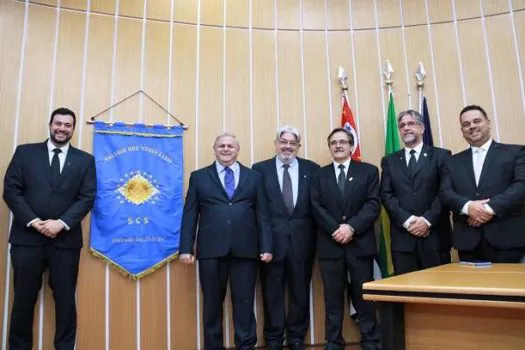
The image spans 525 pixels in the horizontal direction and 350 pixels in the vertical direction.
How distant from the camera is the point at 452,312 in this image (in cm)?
133

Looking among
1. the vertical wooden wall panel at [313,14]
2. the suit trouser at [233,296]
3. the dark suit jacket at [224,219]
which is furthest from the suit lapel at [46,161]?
the vertical wooden wall panel at [313,14]

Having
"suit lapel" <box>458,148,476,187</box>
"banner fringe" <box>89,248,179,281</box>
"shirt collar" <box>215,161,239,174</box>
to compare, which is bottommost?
"banner fringe" <box>89,248,179,281</box>

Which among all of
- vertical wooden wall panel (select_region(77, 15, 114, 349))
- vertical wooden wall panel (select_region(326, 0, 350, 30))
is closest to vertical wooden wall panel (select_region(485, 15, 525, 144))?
vertical wooden wall panel (select_region(326, 0, 350, 30))

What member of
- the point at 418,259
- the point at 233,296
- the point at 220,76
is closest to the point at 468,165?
the point at 418,259

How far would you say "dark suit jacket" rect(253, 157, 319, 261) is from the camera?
296cm

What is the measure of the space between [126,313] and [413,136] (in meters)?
2.54

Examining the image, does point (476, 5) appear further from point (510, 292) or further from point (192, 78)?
point (510, 292)

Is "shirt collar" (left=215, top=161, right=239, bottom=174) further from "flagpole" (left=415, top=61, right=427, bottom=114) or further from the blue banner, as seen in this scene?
"flagpole" (left=415, top=61, right=427, bottom=114)

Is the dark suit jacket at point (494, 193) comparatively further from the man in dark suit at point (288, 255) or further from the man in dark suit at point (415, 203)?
the man in dark suit at point (288, 255)

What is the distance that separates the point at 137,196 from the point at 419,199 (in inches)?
84.5

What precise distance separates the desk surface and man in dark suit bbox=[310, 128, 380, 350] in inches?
50.1

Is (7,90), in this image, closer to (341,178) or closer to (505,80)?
(341,178)

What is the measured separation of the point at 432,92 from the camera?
377cm

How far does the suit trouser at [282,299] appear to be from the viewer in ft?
9.71
